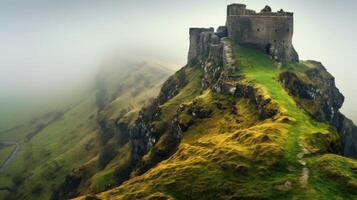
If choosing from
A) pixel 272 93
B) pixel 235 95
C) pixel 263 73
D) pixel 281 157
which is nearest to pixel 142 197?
pixel 281 157

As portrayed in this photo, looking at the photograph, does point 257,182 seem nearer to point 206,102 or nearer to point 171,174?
point 171,174

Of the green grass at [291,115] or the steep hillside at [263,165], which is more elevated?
the green grass at [291,115]

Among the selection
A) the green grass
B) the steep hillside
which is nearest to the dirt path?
the steep hillside

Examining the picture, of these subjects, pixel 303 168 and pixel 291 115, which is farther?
pixel 291 115

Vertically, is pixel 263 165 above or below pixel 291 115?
below

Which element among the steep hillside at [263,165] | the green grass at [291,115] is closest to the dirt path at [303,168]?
the steep hillside at [263,165]

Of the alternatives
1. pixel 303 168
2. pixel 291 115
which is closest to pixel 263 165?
pixel 303 168

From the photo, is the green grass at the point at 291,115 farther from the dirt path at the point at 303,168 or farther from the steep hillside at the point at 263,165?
the dirt path at the point at 303,168

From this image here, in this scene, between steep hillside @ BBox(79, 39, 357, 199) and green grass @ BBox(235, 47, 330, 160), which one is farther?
green grass @ BBox(235, 47, 330, 160)

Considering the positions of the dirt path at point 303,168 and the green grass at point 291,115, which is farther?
the green grass at point 291,115

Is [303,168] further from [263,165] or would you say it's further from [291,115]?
[291,115]

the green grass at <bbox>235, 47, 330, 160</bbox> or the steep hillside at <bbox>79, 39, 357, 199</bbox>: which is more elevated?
the green grass at <bbox>235, 47, 330, 160</bbox>

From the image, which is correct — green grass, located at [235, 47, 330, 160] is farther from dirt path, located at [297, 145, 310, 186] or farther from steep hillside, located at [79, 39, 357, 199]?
dirt path, located at [297, 145, 310, 186]
